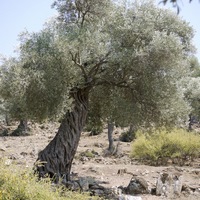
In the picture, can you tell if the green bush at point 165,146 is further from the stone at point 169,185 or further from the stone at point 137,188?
the stone at point 137,188

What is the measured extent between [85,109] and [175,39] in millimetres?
3508

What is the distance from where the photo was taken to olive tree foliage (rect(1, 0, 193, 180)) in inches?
398

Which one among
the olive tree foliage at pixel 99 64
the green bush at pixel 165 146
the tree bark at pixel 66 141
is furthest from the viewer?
the green bush at pixel 165 146

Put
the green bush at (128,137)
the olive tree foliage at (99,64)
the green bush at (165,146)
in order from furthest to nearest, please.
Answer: the green bush at (128,137)
the green bush at (165,146)
the olive tree foliage at (99,64)

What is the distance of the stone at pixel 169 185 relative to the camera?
11.3 m

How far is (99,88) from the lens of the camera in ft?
41.5

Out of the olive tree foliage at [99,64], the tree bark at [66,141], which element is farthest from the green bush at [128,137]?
the tree bark at [66,141]

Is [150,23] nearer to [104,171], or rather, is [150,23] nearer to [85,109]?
[85,109]

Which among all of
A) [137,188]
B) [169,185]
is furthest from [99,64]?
[169,185]

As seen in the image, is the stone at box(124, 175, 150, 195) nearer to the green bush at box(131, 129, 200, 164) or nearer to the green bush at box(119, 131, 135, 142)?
the green bush at box(131, 129, 200, 164)

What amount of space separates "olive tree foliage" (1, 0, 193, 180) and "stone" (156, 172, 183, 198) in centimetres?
177

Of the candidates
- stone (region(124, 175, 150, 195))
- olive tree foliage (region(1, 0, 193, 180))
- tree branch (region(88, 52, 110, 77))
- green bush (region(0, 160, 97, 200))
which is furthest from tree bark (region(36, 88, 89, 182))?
green bush (region(0, 160, 97, 200))

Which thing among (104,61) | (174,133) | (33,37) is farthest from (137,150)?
(33,37)

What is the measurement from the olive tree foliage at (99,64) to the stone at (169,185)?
5.82 feet
